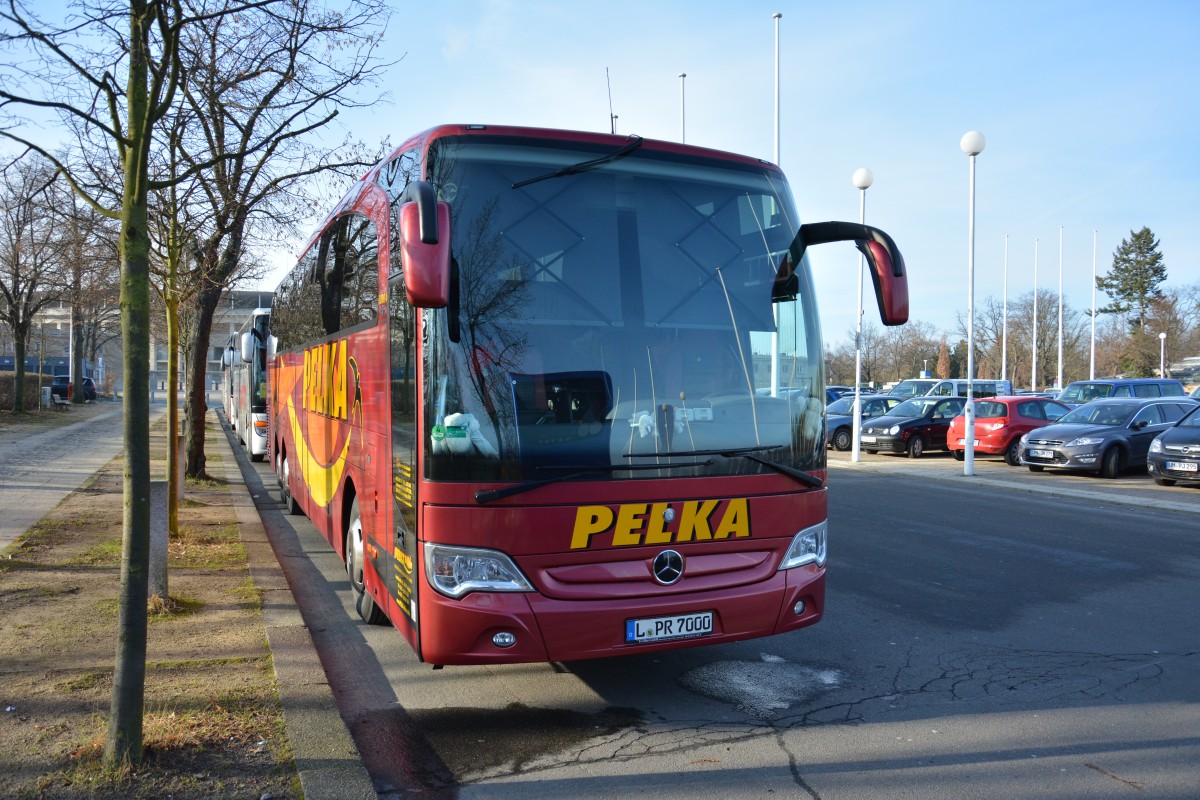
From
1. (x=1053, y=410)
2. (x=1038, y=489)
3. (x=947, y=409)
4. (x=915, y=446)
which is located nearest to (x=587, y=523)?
(x=1038, y=489)

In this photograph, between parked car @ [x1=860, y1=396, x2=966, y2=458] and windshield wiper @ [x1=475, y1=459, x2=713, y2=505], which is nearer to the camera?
windshield wiper @ [x1=475, y1=459, x2=713, y2=505]

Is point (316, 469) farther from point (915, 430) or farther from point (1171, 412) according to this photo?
point (915, 430)

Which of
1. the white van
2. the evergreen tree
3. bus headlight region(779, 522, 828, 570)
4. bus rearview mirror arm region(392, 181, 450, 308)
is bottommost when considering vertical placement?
bus headlight region(779, 522, 828, 570)

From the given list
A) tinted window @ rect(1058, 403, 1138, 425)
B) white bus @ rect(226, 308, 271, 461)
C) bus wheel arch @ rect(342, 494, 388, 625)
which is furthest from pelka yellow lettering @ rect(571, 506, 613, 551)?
tinted window @ rect(1058, 403, 1138, 425)

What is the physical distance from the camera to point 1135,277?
270 feet

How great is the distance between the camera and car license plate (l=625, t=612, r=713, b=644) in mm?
4637

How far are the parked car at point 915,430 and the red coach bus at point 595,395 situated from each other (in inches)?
811

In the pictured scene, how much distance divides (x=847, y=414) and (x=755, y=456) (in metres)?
25.4

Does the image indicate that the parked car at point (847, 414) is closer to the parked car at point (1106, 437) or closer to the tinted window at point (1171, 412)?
the parked car at point (1106, 437)

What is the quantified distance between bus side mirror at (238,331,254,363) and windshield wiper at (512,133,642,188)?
1648 centimetres

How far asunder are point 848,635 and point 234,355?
80.3 ft

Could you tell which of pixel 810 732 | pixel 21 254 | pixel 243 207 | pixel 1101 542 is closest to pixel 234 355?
pixel 21 254

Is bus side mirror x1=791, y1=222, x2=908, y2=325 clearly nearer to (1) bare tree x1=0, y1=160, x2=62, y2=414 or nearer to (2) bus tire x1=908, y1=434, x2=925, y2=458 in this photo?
(2) bus tire x1=908, y1=434, x2=925, y2=458

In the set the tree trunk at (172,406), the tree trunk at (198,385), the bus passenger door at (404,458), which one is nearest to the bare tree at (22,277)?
the tree trunk at (198,385)
